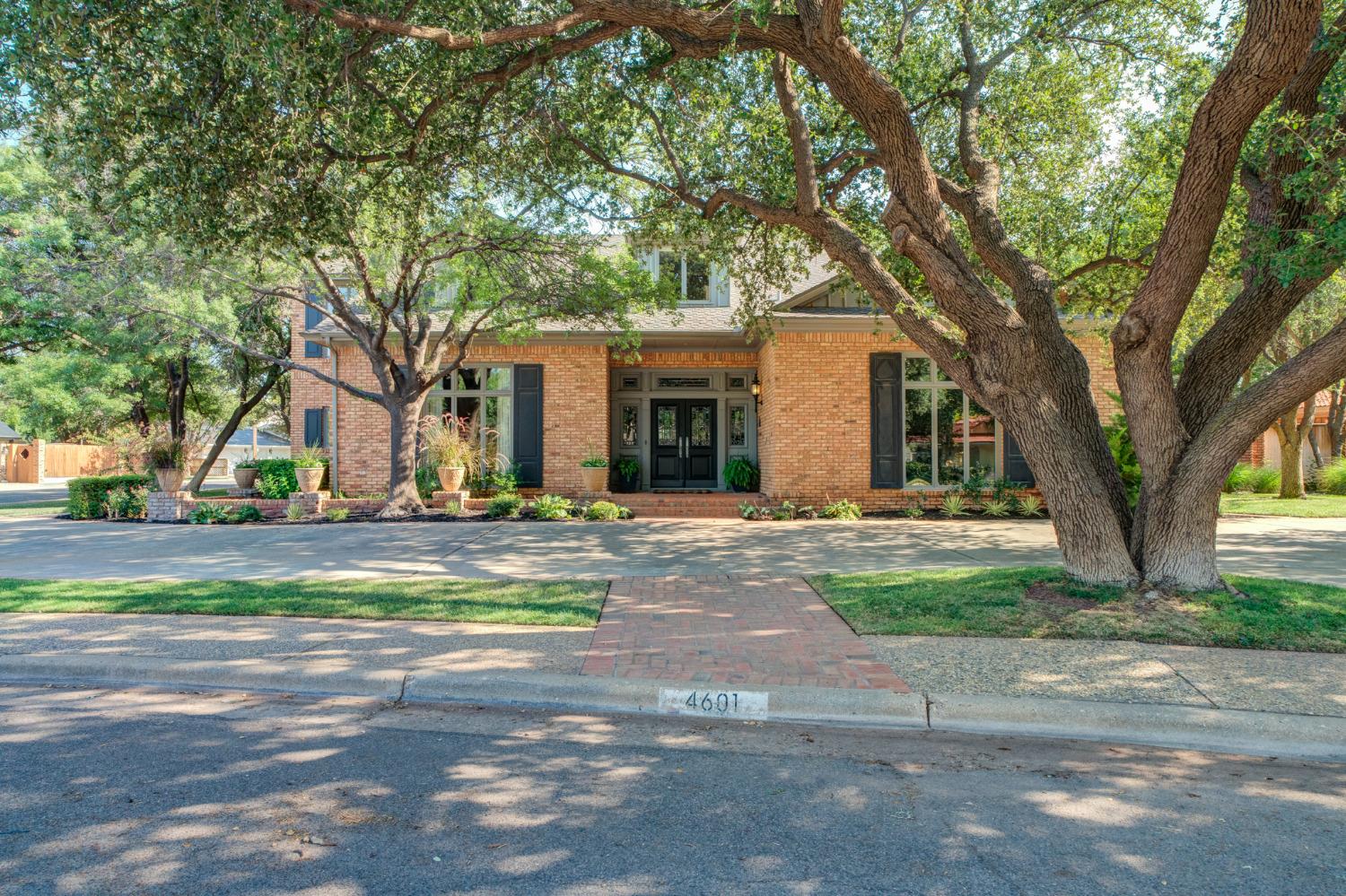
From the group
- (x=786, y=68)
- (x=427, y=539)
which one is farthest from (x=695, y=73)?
(x=427, y=539)

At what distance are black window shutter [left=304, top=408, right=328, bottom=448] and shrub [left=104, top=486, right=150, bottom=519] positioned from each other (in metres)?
3.26

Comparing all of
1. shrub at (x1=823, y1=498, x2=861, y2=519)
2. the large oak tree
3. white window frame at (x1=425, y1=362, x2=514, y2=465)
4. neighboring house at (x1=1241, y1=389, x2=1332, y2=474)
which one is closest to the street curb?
the large oak tree

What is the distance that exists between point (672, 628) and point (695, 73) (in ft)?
22.3

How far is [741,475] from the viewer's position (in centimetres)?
1688

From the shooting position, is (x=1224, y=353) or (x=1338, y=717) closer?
(x=1338, y=717)

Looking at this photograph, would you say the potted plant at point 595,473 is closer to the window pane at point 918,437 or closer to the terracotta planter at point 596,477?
the terracotta planter at point 596,477

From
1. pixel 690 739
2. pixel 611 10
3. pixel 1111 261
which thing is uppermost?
pixel 611 10

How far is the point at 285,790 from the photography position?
3441mm

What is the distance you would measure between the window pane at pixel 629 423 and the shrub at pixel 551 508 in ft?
12.6

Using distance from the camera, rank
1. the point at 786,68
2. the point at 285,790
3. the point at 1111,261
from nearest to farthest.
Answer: the point at 285,790 < the point at 786,68 < the point at 1111,261

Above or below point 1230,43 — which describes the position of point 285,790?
below

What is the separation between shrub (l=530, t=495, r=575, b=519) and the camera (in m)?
14.3

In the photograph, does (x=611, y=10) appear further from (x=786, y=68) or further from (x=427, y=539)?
(x=427, y=539)

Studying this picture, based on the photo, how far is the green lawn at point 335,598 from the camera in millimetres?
6566
